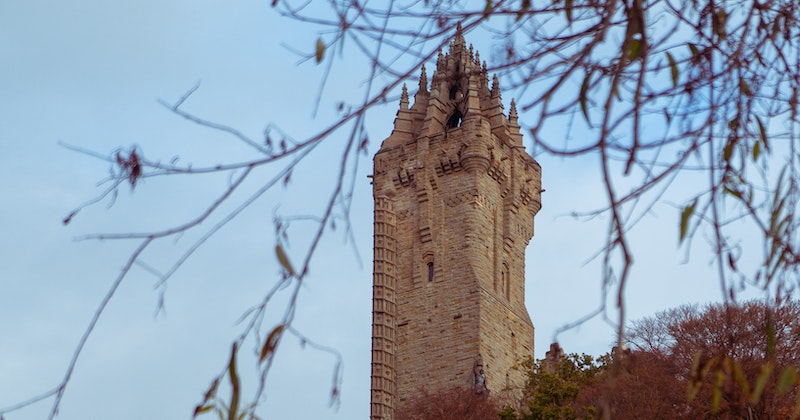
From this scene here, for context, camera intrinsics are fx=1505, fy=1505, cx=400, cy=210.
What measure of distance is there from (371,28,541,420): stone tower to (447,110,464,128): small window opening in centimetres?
4

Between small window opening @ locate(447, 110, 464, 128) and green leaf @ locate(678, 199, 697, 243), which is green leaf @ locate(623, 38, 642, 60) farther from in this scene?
small window opening @ locate(447, 110, 464, 128)

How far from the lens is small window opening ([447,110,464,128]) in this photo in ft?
140

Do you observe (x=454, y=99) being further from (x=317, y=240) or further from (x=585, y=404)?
(x=317, y=240)

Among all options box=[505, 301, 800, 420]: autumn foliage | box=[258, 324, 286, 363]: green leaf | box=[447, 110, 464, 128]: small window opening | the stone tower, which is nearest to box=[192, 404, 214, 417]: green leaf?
box=[258, 324, 286, 363]: green leaf

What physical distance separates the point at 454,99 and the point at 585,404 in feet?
54.4

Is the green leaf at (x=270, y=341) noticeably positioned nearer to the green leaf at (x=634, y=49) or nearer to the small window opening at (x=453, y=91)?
the green leaf at (x=634, y=49)

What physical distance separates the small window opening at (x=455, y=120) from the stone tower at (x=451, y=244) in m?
0.04

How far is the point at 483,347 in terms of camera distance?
37156 millimetres

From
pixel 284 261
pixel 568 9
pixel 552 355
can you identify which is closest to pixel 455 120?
pixel 552 355

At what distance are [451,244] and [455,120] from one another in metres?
5.17

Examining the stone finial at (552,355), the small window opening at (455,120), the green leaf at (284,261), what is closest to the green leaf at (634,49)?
the green leaf at (284,261)

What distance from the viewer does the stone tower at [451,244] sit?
37469mm

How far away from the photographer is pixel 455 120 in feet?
141

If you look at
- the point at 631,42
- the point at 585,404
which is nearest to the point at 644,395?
the point at 585,404
